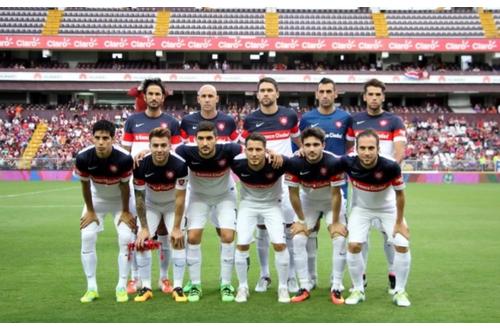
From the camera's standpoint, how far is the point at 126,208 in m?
8.11

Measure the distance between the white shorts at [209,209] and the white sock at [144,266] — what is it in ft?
1.93

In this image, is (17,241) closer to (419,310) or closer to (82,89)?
(419,310)

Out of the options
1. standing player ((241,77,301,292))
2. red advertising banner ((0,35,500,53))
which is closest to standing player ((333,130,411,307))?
standing player ((241,77,301,292))

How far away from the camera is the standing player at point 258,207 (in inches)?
307

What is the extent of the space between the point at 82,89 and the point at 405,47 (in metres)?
23.1

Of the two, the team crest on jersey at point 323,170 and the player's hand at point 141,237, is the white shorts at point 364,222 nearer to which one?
the team crest on jersey at point 323,170

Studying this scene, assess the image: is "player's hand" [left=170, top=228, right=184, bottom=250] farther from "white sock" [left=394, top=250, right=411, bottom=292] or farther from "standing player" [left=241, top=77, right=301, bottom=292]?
"white sock" [left=394, top=250, right=411, bottom=292]

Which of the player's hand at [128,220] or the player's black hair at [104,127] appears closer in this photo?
the player's black hair at [104,127]

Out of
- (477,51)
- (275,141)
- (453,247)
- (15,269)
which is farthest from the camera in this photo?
(477,51)

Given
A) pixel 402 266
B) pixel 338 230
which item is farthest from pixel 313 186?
pixel 402 266

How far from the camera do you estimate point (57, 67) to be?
51.2m

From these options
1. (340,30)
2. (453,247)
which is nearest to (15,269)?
(453,247)

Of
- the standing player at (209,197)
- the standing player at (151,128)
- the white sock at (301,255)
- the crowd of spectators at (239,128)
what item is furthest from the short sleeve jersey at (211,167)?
the crowd of spectators at (239,128)

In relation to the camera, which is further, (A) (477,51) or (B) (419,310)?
(A) (477,51)
